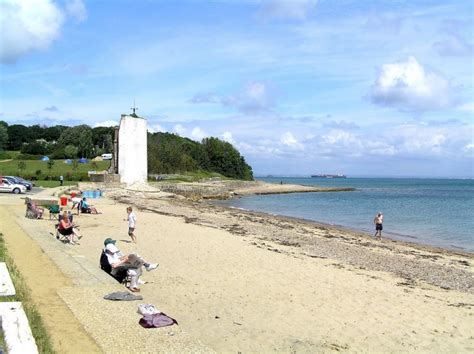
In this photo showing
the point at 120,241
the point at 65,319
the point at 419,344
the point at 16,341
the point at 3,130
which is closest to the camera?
the point at 16,341

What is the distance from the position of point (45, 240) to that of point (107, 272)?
4893 millimetres

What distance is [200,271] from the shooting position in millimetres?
13617

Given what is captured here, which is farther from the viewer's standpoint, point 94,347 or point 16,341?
point 94,347

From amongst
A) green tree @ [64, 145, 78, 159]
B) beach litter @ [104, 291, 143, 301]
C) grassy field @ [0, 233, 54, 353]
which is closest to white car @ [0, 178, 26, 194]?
grassy field @ [0, 233, 54, 353]

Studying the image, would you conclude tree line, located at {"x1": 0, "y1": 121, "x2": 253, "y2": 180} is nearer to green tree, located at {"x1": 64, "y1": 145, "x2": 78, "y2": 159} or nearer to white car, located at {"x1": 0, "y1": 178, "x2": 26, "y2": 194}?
green tree, located at {"x1": 64, "y1": 145, "x2": 78, "y2": 159}

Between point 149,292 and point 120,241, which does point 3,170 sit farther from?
point 149,292

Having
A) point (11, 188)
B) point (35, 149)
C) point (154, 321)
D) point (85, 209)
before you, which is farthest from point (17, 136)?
point (154, 321)

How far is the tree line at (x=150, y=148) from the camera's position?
9838 cm

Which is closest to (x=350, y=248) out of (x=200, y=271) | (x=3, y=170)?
(x=200, y=271)

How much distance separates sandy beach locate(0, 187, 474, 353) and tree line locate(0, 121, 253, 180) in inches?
2941

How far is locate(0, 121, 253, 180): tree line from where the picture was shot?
98.4 meters

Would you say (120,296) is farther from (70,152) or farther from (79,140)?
(79,140)

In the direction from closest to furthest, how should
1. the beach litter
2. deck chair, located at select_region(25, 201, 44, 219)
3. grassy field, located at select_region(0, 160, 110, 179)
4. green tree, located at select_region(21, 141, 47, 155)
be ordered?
the beach litter, deck chair, located at select_region(25, 201, 44, 219), grassy field, located at select_region(0, 160, 110, 179), green tree, located at select_region(21, 141, 47, 155)

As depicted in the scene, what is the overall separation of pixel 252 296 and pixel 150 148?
89402 mm
